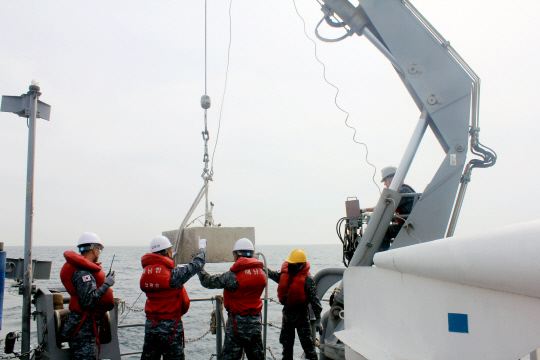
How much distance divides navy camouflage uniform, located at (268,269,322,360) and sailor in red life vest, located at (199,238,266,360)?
3.18 feet

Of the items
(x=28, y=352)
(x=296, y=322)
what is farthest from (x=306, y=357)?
(x=28, y=352)

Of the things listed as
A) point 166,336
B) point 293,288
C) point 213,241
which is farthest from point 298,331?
point 166,336

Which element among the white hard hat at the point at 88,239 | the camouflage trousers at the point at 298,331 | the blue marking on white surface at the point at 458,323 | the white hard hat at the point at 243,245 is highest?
the white hard hat at the point at 88,239

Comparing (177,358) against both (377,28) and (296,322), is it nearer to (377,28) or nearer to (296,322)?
(296,322)

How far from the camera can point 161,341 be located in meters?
4.57

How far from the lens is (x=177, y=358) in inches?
182

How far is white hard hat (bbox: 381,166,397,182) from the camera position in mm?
Result: 5441

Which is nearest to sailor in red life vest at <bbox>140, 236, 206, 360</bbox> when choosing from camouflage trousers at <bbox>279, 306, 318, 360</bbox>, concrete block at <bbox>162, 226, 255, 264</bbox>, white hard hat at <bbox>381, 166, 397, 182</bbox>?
concrete block at <bbox>162, 226, 255, 264</bbox>

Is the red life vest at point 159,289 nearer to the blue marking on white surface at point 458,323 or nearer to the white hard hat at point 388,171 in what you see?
the white hard hat at point 388,171

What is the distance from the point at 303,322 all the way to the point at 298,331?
0.16 meters

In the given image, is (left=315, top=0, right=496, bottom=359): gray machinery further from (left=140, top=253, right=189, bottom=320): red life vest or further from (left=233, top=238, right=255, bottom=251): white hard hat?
(left=140, top=253, right=189, bottom=320): red life vest

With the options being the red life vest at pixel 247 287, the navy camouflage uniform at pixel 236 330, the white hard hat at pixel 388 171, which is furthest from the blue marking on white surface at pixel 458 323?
the white hard hat at pixel 388 171

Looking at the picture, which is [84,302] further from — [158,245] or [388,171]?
[388,171]

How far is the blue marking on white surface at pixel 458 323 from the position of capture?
7.02 ft
